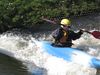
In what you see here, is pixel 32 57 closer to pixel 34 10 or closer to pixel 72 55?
pixel 72 55

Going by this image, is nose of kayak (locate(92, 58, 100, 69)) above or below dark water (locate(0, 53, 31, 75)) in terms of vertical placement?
below

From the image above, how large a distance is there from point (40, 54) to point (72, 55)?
1556 millimetres

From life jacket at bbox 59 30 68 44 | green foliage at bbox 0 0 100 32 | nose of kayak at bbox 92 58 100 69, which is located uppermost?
green foliage at bbox 0 0 100 32

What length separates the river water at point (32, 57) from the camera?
995cm

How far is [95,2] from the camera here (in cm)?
1589

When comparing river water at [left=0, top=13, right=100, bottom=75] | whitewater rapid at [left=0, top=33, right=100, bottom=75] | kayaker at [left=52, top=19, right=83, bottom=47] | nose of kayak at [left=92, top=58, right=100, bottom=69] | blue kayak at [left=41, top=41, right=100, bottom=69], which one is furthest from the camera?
kayaker at [left=52, top=19, right=83, bottom=47]

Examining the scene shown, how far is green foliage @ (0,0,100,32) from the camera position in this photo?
13.8 meters

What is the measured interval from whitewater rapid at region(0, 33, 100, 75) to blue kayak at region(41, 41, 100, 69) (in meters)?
0.10

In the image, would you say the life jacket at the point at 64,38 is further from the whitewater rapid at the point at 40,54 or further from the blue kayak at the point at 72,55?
the whitewater rapid at the point at 40,54

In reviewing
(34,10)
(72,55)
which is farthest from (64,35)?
(34,10)

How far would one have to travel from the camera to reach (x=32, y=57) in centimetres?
1143

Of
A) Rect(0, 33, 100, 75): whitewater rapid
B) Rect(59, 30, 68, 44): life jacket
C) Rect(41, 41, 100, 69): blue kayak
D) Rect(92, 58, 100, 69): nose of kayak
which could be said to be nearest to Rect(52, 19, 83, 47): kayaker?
Rect(59, 30, 68, 44): life jacket

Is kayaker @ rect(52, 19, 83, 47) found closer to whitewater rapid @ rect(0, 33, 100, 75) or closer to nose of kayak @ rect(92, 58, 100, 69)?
whitewater rapid @ rect(0, 33, 100, 75)

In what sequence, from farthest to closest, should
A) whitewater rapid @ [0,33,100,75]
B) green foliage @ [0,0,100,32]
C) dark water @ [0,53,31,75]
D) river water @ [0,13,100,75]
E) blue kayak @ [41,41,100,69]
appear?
green foliage @ [0,0,100,32], dark water @ [0,53,31,75], river water @ [0,13,100,75], whitewater rapid @ [0,33,100,75], blue kayak @ [41,41,100,69]
